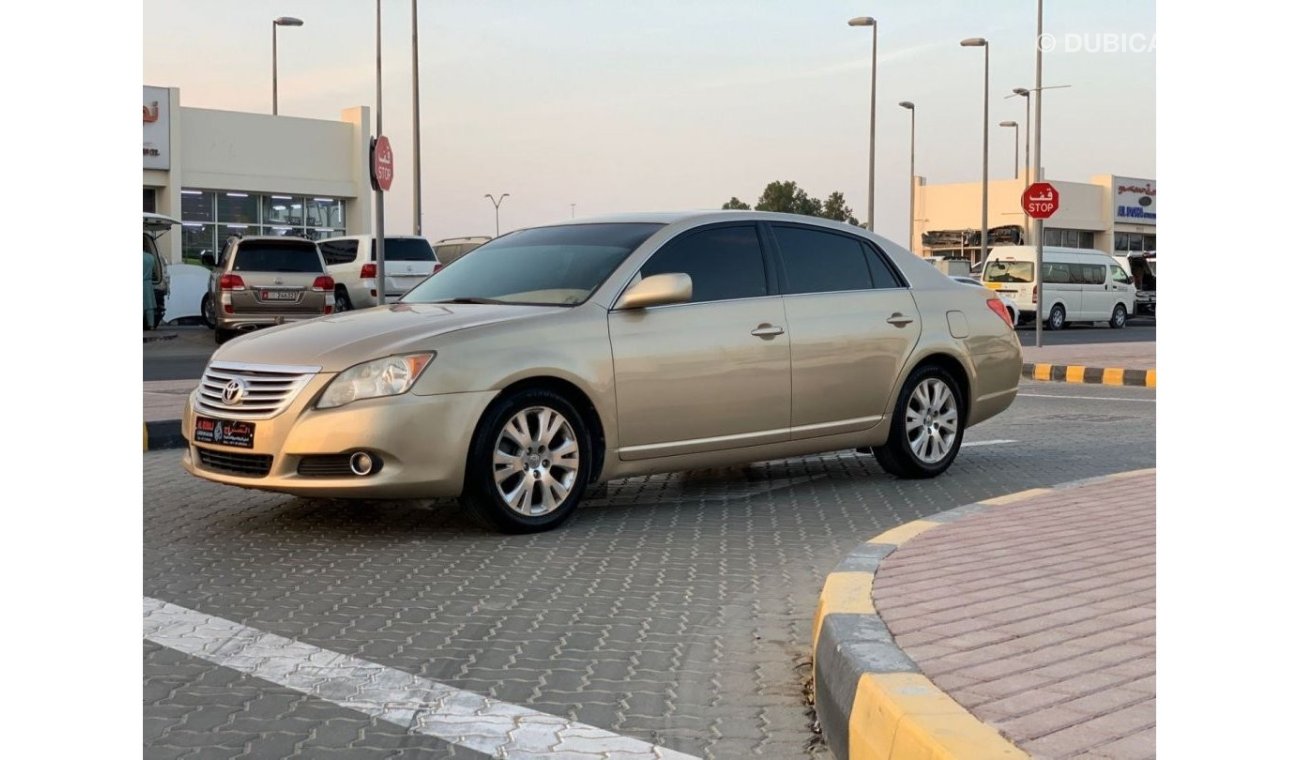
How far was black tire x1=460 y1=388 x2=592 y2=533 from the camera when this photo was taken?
7.14 m

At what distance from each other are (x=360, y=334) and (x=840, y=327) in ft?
9.38

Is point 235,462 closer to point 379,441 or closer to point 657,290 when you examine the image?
point 379,441

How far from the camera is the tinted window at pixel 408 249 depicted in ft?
94.9

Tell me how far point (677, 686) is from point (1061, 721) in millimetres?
1398

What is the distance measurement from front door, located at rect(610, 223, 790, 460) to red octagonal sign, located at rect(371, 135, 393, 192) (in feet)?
21.3

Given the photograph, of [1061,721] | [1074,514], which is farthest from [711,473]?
[1061,721]

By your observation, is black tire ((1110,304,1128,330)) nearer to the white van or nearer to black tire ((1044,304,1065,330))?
the white van

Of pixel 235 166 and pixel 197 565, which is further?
pixel 235 166

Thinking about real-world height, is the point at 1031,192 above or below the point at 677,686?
above

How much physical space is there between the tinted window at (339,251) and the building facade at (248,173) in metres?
11.9

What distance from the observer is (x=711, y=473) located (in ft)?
32.6

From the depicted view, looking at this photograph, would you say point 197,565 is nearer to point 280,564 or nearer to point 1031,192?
point 280,564

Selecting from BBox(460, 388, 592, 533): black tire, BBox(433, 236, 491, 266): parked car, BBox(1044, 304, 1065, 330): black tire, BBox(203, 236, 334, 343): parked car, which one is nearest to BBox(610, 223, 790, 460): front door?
BBox(460, 388, 592, 533): black tire
